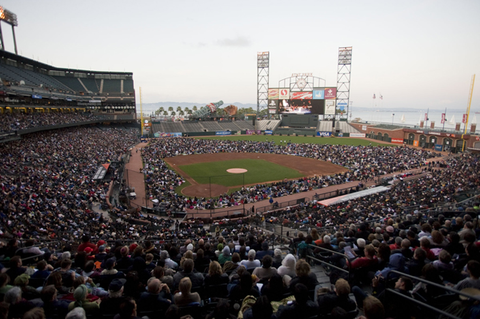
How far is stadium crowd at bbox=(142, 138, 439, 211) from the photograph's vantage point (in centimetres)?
2555

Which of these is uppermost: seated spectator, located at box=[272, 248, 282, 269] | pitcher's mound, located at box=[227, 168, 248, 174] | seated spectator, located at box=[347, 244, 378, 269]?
seated spectator, located at box=[347, 244, 378, 269]

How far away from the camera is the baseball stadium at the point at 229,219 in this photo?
13.8ft

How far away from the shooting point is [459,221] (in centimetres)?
822

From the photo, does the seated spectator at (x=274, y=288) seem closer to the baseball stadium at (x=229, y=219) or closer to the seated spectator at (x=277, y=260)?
the baseball stadium at (x=229, y=219)

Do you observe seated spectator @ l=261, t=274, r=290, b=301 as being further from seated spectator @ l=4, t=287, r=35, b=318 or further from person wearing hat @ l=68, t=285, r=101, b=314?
seated spectator @ l=4, t=287, r=35, b=318

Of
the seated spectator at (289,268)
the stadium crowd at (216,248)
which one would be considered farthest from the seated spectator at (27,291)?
the seated spectator at (289,268)

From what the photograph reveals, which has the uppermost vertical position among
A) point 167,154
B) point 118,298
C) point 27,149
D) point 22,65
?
point 22,65

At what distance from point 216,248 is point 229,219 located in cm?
1142

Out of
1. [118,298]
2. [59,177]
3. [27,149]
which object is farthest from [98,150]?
[118,298]

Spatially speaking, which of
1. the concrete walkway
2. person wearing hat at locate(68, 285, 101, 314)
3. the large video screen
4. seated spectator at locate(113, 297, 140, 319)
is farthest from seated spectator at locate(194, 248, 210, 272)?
the large video screen

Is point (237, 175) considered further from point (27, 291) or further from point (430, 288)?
point (430, 288)

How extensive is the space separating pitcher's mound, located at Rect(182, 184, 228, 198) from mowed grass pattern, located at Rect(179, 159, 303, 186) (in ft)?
3.37

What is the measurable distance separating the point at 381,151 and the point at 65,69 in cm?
8074

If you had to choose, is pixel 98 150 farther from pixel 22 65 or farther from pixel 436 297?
pixel 436 297
